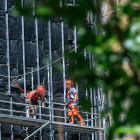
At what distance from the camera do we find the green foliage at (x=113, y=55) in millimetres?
1678

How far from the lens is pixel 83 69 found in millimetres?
1758

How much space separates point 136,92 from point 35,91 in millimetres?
8957

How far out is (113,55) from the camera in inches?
66.7

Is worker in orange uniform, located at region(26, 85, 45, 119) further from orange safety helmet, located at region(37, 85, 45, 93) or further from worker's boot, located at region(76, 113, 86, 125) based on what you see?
worker's boot, located at region(76, 113, 86, 125)

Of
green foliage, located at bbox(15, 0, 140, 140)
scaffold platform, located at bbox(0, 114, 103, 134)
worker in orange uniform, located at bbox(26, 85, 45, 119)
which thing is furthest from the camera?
worker in orange uniform, located at bbox(26, 85, 45, 119)

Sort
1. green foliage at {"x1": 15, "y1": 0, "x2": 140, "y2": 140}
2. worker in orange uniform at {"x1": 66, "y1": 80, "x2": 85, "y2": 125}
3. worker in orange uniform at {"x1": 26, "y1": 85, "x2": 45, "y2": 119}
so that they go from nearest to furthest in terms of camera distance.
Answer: green foliage at {"x1": 15, "y1": 0, "x2": 140, "y2": 140} < worker in orange uniform at {"x1": 26, "y1": 85, "x2": 45, "y2": 119} < worker in orange uniform at {"x1": 66, "y1": 80, "x2": 85, "y2": 125}

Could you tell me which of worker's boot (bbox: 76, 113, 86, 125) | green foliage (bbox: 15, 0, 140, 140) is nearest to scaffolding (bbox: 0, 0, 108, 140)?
worker's boot (bbox: 76, 113, 86, 125)

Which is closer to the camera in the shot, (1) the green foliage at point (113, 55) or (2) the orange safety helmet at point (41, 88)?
(1) the green foliage at point (113, 55)

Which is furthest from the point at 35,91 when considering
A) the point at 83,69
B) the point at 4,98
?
the point at 83,69

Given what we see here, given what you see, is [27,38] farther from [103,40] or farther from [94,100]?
[103,40]

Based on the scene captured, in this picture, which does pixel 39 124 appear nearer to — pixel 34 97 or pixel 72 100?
pixel 34 97

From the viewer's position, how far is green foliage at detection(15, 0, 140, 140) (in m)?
1.68

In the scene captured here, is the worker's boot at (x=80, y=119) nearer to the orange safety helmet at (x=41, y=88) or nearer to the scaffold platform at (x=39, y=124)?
the scaffold platform at (x=39, y=124)

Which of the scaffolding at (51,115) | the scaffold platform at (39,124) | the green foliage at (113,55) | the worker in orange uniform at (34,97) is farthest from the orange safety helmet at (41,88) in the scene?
the green foliage at (113,55)
